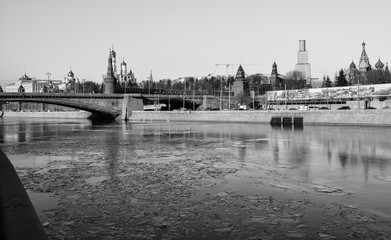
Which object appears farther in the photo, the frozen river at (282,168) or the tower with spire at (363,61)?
the tower with spire at (363,61)

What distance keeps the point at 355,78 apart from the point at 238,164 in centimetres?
11248

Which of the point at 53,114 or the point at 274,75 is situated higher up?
the point at 274,75

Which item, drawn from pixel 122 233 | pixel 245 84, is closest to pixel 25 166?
pixel 122 233

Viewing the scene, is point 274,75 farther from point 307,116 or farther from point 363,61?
point 307,116

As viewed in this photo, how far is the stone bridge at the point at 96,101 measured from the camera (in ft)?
259

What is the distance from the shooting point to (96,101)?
283 ft

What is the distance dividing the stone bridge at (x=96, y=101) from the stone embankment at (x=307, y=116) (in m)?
10.5

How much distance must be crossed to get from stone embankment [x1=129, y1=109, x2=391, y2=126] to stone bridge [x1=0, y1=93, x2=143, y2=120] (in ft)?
34.5

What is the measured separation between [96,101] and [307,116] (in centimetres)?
4815

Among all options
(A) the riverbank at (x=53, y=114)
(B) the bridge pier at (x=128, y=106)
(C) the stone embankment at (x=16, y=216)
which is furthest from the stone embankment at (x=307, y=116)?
(C) the stone embankment at (x=16, y=216)

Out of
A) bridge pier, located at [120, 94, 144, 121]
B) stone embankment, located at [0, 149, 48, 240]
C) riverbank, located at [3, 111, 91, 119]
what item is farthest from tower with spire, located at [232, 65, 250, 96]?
stone embankment, located at [0, 149, 48, 240]

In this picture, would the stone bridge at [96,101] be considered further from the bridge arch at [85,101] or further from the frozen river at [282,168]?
the frozen river at [282,168]

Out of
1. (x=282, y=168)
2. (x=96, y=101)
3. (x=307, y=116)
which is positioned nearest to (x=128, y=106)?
(x=96, y=101)

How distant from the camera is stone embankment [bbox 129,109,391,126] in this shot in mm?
46812
